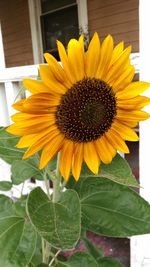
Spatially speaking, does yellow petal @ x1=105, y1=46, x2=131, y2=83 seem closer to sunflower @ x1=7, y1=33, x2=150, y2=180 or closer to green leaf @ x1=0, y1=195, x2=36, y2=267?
sunflower @ x1=7, y1=33, x2=150, y2=180

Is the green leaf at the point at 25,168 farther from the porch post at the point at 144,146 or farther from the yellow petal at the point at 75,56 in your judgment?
the porch post at the point at 144,146

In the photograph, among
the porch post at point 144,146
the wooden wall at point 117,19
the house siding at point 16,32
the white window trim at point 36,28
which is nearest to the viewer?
the porch post at point 144,146

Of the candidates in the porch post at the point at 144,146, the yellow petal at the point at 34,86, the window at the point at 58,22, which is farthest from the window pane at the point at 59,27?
the yellow petal at the point at 34,86

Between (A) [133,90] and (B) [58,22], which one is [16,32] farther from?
(A) [133,90]

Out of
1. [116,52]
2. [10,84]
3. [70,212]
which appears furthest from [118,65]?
[10,84]

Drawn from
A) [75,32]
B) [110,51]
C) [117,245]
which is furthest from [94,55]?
[75,32]

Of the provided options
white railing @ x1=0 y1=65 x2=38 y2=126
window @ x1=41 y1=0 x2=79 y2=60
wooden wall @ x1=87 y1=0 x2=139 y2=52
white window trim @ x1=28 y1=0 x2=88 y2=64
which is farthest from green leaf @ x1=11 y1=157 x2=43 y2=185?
white window trim @ x1=28 y1=0 x2=88 y2=64
